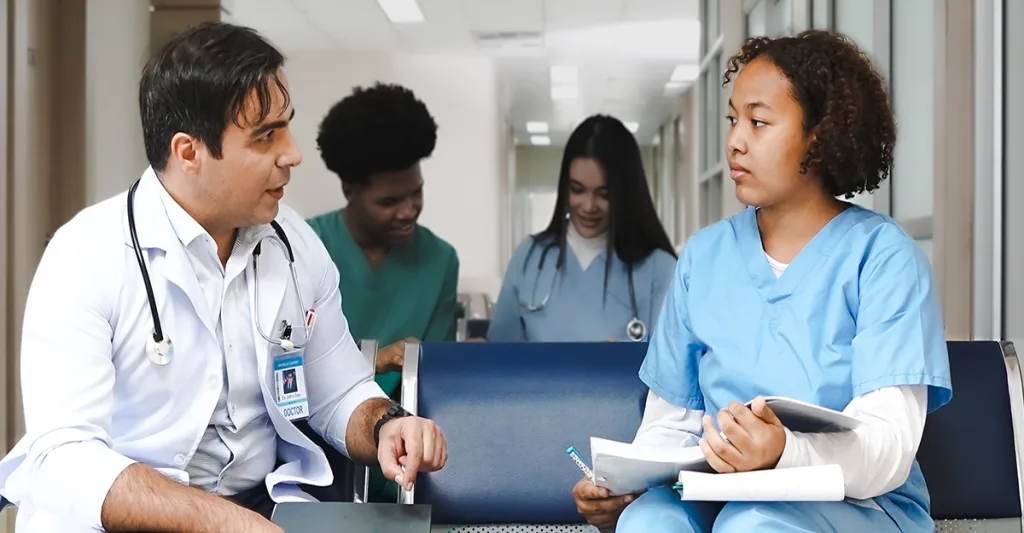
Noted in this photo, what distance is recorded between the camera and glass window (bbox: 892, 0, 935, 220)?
203 cm

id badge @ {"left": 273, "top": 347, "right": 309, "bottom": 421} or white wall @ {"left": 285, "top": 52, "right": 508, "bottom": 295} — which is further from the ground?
white wall @ {"left": 285, "top": 52, "right": 508, "bottom": 295}

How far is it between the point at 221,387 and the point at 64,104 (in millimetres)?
2318

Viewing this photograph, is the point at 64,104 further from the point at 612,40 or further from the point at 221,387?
the point at 612,40

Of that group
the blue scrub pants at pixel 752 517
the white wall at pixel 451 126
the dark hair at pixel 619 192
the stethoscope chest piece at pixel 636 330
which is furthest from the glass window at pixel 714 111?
the blue scrub pants at pixel 752 517

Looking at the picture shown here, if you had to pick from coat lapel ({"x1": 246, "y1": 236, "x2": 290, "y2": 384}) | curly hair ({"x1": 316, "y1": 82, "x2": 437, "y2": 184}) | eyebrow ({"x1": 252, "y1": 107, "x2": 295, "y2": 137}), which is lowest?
coat lapel ({"x1": 246, "y1": 236, "x2": 290, "y2": 384})

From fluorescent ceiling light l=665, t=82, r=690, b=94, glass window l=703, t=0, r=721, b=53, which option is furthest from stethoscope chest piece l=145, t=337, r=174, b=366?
fluorescent ceiling light l=665, t=82, r=690, b=94

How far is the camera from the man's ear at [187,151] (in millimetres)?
1157

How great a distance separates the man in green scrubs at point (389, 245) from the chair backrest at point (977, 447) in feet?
3.89

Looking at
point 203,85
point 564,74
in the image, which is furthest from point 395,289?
point 564,74

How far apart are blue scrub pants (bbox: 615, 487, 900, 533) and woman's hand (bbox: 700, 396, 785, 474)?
5 centimetres

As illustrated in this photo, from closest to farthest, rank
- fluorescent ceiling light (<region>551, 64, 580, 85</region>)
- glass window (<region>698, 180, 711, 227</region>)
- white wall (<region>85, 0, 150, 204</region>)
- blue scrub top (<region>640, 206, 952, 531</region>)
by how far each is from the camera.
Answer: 1. blue scrub top (<region>640, 206, 952, 531</region>)
2. white wall (<region>85, 0, 150, 204</region>)
3. glass window (<region>698, 180, 711, 227</region>)
4. fluorescent ceiling light (<region>551, 64, 580, 85</region>)

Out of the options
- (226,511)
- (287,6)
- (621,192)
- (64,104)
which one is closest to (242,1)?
(287,6)

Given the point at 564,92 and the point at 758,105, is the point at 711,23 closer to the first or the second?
the point at 564,92

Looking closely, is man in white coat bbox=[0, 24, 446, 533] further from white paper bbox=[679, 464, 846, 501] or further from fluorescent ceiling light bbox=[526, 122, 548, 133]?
fluorescent ceiling light bbox=[526, 122, 548, 133]
